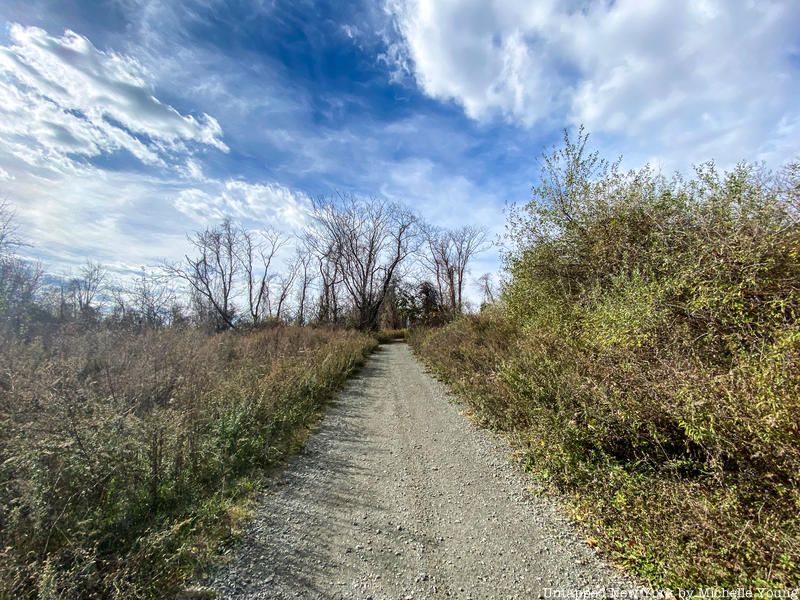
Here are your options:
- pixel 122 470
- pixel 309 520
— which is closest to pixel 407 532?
pixel 309 520

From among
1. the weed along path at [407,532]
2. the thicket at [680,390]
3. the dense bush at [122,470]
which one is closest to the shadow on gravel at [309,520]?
the weed along path at [407,532]

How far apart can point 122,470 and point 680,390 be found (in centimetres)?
516

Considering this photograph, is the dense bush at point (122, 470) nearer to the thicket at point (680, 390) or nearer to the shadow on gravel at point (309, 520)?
the shadow on gravel at point (309, 520)

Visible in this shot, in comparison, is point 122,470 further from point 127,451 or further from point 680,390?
point 680,390

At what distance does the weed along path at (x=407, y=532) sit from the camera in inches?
86.1

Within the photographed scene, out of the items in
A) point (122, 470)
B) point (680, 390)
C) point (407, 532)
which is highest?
point (680, 390)

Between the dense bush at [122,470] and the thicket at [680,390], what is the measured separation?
3.40 m

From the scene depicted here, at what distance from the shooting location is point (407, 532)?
275 centimetres

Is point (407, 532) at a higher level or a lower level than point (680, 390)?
lower

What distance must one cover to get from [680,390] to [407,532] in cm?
Answer: 282

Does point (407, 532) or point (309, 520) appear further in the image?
point (309, 520)

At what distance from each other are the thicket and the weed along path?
0.42m

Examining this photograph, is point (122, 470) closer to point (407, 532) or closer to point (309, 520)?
point (309, 520)

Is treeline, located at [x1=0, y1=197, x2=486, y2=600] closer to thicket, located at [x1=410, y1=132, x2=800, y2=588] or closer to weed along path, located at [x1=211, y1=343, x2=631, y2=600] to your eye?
weed along path, located at [x1=211, y1=343, x2=631, y2=600]
